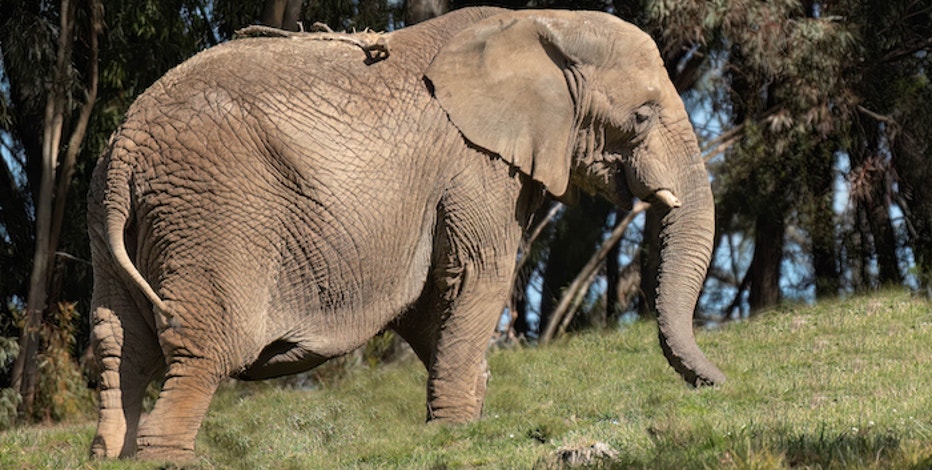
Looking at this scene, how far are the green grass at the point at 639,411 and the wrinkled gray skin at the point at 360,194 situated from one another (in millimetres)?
588

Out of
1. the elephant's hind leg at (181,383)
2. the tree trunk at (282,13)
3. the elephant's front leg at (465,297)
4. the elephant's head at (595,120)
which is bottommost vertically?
the elephant's hind leg at (181,383)

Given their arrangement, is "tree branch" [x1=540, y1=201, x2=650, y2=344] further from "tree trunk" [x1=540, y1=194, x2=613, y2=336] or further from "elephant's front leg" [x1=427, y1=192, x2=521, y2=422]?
"elephant's front leg" [x1=427, y1=192, x2=521, y2=422]

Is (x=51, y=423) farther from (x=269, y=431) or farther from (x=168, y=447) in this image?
(x=168, y=447)

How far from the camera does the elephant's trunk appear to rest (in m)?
10.3

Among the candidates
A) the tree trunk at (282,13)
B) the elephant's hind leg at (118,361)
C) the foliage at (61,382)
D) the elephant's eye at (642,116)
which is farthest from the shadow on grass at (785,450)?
the foliage at (61,382)

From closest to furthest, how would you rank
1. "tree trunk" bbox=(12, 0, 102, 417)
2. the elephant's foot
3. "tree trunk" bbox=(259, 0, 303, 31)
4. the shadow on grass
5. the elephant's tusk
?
the shadow on grass, the elephant's foot, the elephant's tusk, "tree trunk" bbox=(259, 0, 303, 31), "tree trunk" bbox=(12, 0, 102, 417)

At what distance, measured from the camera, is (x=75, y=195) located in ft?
63.7

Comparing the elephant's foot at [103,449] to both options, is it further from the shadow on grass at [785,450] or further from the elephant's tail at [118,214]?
the shadow on grass at [785,450]

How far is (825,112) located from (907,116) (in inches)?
54.3

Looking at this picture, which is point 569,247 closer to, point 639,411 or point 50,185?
point 50,185

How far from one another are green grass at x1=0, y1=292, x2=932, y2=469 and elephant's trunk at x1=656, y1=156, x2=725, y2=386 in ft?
0.81

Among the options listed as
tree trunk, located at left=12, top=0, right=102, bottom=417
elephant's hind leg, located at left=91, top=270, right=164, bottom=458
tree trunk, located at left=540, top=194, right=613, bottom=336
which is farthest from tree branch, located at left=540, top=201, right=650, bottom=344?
elephant's hind leg, located at left=91, top=270, right=164, bottom=458

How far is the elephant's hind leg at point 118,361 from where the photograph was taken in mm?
9203

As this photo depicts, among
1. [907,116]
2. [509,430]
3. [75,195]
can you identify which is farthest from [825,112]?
[509,430]
